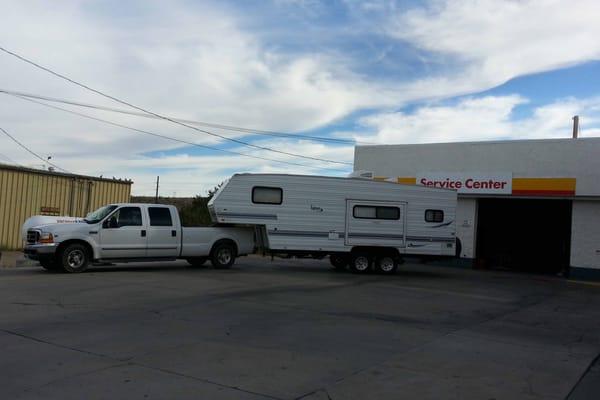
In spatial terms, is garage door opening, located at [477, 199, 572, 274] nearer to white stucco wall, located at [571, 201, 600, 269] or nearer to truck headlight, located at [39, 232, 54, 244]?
white stucco wall, located at [571, 201, 600, 269]

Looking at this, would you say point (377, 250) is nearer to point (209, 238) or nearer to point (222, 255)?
point (222, 255)

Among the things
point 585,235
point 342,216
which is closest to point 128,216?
point 342,216

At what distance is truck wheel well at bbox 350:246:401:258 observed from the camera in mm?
19141

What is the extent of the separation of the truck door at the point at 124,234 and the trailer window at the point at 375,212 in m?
6.83

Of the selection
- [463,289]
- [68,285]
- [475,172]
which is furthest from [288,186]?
[475,172]

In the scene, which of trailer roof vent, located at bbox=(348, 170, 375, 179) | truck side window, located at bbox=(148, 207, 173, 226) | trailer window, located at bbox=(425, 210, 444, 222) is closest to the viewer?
truck side window, located at bbox=(148, 207, 173, 226)

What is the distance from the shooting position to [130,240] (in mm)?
16500

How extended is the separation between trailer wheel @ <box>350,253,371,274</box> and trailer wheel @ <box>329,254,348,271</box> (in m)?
0.38

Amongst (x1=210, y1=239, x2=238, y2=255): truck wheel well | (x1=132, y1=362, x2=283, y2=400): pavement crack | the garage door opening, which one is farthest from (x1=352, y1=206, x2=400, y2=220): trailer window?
(x1=132, y1=362, x2=283, y2=400): pavement crack

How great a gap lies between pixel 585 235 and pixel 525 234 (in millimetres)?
6309

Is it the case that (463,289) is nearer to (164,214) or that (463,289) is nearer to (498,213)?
(164,214)

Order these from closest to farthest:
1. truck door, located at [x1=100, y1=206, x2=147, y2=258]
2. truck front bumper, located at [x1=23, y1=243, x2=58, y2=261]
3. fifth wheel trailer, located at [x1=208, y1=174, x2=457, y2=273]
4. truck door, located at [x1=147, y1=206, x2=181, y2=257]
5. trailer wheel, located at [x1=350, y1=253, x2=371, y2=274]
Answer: truck front bumper, located at [x1=23, y1=243, x2=58, y2=261], truck door, located at [x1=100, y1=206, x2=147, y2=258], truck door, located at [x1=147, y1=206, x2=181, y2=257], fifth wheel trailer, located at [x1=208, y1=174, x2=457, y2=273], trailer wheel, located at [x1=350, y1=253, x2=371, y2=274]

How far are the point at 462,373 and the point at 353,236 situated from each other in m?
12.2

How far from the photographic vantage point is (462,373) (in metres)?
6.68
